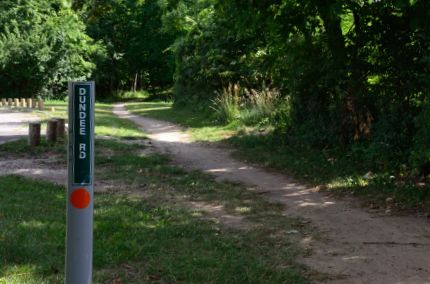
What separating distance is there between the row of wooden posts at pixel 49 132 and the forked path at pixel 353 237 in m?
5.00

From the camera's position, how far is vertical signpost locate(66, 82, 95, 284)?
2.69 m

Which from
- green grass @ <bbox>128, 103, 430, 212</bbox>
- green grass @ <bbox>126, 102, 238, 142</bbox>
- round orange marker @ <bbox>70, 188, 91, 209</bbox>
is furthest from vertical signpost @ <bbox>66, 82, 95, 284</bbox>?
green grass @ <bbox>126, 102, 238, 142</bbox>

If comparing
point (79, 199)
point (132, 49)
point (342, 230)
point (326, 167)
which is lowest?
point (342, 230)

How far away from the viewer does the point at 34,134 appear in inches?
521

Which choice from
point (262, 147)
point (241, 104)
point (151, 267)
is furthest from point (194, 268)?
point (241, 104)

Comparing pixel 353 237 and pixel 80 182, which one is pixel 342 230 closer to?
pixel 353 237

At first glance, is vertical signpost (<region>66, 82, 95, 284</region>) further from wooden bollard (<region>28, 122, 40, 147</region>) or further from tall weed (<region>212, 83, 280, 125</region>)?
tall weed (<region>212, 83, 280, 125</region>)

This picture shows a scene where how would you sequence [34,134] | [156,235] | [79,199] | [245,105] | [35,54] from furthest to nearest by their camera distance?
[35,54]
[245,105]
[34,134]
[156,235]
[79,199]

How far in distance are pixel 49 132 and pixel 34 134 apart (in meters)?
0.72

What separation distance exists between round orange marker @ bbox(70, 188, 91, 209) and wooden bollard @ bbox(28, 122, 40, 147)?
10934mm

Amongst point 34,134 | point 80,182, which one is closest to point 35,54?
point 34,134

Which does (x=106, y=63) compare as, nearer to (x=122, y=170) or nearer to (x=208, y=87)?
(x=208, y=87)

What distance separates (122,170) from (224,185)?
2.26 m

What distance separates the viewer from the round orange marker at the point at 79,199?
274cm
